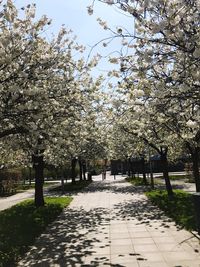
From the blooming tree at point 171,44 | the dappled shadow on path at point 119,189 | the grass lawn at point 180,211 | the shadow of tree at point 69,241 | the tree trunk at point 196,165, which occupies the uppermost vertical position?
the blooming tree at point 171,44

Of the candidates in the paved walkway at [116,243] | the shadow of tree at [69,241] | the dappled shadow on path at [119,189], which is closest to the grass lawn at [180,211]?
the paved walkway at [116,243]

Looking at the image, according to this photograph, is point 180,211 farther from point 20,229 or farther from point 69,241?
point 20,229

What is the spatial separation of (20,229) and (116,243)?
171 inches

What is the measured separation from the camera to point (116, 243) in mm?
11031

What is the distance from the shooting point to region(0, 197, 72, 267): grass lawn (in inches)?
402

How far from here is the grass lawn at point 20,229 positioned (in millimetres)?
10211

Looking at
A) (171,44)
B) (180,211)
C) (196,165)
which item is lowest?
(180,211)

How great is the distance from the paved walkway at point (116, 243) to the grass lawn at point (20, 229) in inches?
12.3

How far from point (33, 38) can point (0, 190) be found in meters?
24.8

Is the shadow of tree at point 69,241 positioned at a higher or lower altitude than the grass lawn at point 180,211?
lower

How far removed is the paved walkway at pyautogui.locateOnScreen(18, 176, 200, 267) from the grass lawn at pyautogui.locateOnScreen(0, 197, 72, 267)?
1.03ft

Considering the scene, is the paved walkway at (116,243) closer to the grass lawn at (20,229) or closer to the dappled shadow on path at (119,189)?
the grass lawn at (20,229)

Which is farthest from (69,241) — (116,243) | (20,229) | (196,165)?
(196,165)

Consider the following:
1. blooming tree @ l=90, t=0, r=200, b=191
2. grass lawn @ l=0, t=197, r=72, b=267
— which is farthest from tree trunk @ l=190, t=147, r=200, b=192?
blooming tree @ l=90, t=0, r=200, b=191
